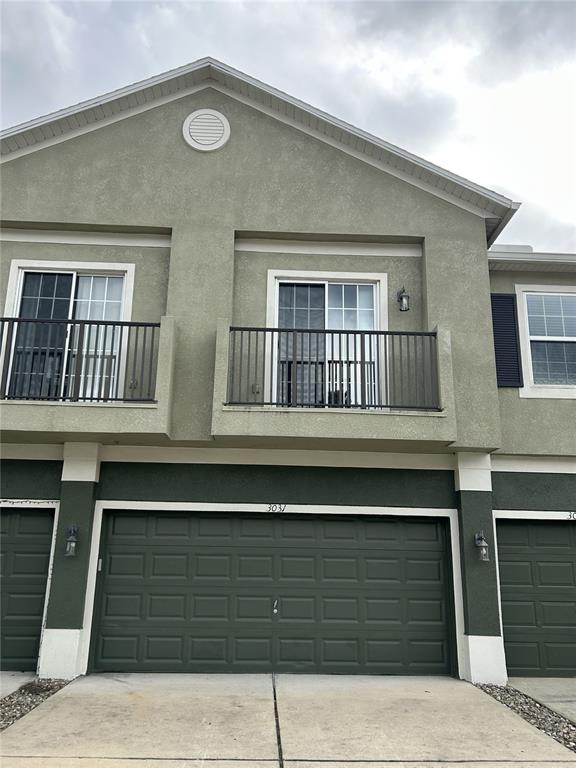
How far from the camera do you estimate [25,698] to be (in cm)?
638

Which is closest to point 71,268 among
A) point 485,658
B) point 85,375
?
point 85,375

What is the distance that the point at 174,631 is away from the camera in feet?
25.0

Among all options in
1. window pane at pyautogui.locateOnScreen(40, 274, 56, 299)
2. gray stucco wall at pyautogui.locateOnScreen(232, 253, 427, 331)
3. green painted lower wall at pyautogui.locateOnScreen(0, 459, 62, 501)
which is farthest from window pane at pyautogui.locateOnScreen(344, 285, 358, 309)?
green painted lower wall at pyautogui.locateOnScreen(0, 459, 62, 501)

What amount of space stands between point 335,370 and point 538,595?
427 centimetres

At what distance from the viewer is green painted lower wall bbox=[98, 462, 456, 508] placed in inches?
311

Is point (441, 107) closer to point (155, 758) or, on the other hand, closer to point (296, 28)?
point (296, 28)

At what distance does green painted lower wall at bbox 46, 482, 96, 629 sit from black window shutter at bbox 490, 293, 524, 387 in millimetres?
6149

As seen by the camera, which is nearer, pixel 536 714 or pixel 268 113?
pixel 536 714

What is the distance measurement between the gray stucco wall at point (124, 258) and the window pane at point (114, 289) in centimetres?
25

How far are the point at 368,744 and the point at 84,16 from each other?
12.6 metres

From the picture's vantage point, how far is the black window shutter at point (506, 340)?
838 centimetres

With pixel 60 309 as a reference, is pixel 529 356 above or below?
below

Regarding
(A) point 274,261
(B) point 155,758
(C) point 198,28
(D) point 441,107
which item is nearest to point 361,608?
(B) point 155,758

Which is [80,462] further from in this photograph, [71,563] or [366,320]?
[366,320]
